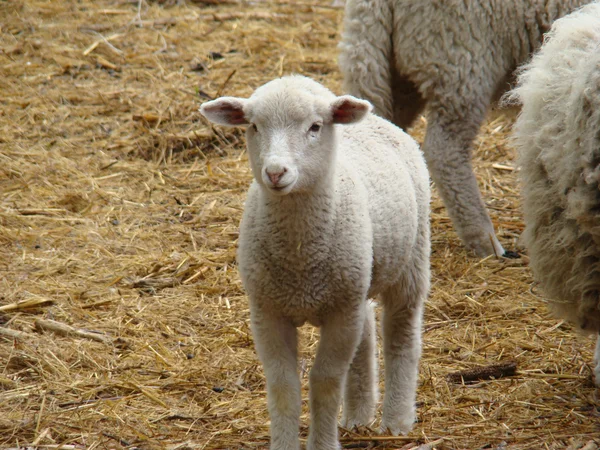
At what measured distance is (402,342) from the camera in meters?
4.07

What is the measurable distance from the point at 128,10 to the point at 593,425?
27.2 feet

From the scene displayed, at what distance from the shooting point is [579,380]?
4.34 metres

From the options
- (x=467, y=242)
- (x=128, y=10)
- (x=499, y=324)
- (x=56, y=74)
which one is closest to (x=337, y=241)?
(x=499, y=324)

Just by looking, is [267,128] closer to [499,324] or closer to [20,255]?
[499,324]

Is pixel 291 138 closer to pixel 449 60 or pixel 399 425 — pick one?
pixel 399 425

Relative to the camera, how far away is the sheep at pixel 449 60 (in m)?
5.56

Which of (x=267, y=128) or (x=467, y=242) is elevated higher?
(x=267, y=128)

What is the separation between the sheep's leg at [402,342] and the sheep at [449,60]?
5.91 feet

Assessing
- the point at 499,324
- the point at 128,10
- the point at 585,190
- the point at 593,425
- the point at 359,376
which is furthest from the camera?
the point at 128,10

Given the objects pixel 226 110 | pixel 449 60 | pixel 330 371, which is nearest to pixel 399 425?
pixel 330 371

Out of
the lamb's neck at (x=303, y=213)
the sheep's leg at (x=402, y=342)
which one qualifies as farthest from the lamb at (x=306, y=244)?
the sheep's leg at (x=402, y=342)

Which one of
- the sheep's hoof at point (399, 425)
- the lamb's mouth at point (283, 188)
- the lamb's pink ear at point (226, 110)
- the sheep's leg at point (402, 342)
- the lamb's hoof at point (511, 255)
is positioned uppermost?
the lamb's pink ear at point (226, 110)

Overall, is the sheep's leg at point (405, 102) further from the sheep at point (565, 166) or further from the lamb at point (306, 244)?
the lamb at point (306, 244)

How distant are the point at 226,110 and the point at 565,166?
4.59 ft
